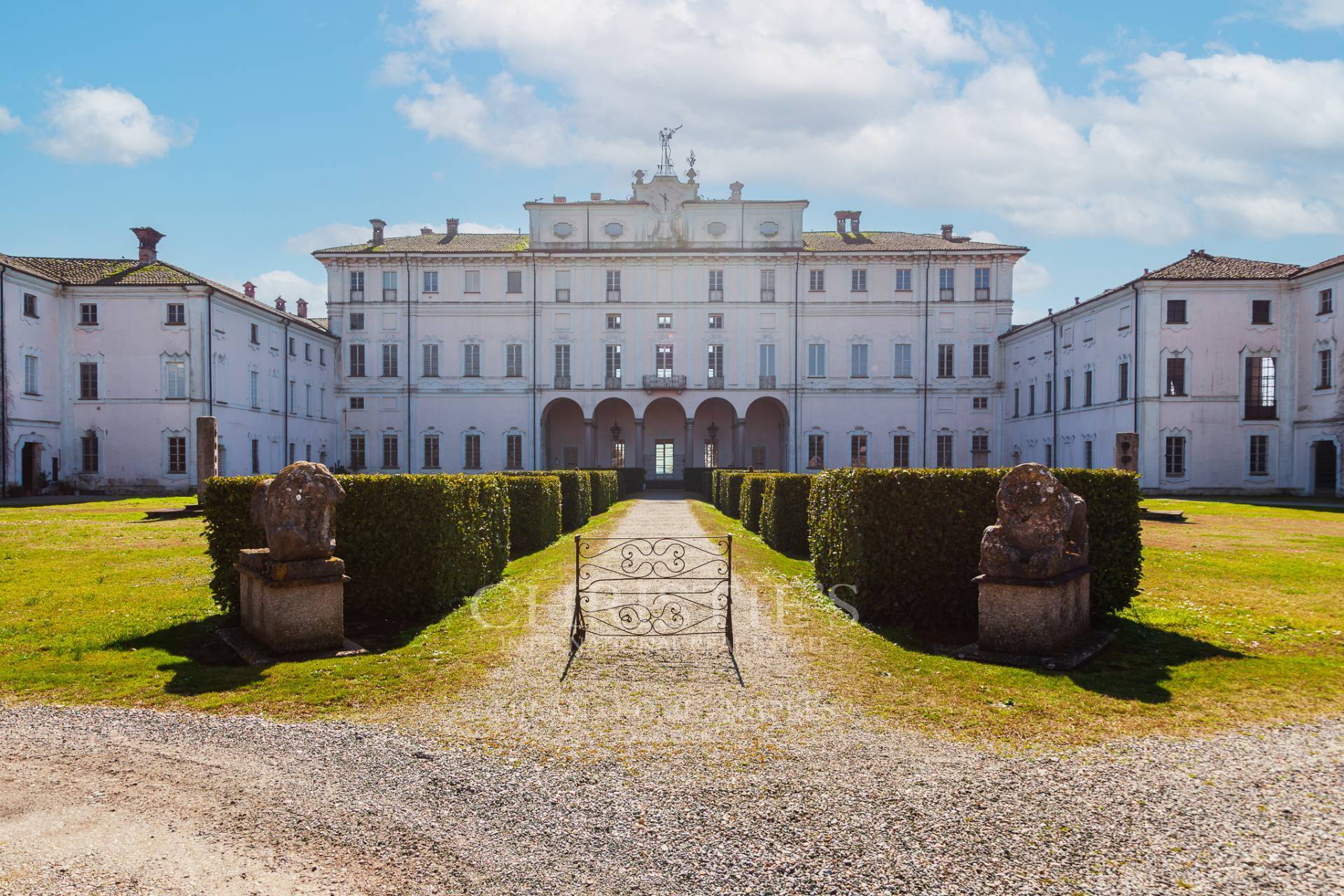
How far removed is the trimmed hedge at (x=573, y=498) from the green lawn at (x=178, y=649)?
5263mm

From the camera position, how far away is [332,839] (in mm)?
3377

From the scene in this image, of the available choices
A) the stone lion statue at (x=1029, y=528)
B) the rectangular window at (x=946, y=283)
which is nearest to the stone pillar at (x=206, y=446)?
the stone lion statue at (x=1029, y=528)

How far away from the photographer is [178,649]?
21.5 feet

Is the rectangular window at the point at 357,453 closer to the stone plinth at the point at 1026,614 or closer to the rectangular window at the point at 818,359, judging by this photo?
the rectangular window at the point at 818,359

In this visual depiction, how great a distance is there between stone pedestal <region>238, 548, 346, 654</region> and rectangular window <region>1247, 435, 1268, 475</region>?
3628cm

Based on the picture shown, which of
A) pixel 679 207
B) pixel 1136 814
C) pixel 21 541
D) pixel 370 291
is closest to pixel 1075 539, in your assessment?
pixel 1136 814

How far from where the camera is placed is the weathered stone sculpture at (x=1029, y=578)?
6.20 metres

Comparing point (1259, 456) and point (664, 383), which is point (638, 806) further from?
point (664, 383)

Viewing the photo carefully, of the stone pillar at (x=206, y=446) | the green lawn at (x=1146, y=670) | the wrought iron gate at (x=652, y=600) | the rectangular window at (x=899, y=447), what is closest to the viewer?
the green lawn at (x=1146, y=670)

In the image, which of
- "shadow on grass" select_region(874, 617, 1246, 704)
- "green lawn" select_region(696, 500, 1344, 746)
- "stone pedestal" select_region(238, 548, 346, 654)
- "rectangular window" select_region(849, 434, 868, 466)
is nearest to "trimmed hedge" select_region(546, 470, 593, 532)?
"green lawn" select_region(696, 500, 1344, 746)

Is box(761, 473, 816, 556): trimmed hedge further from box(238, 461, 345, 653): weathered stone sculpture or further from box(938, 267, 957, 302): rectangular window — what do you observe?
box(938, 267, 957, 302): rectangular window

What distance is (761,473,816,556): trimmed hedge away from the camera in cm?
1269

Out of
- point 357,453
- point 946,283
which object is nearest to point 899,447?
point 946,283

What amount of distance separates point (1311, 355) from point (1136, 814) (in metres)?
35.7
